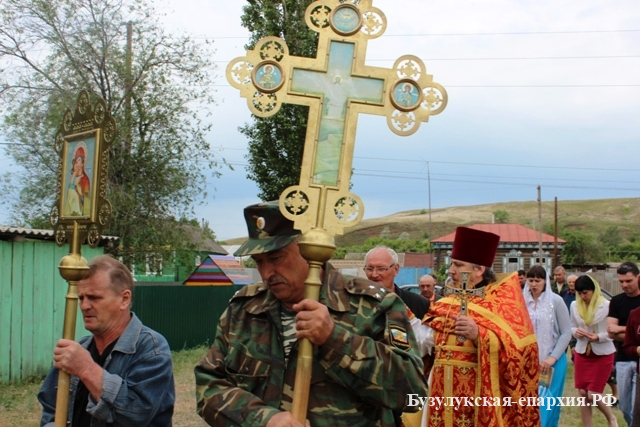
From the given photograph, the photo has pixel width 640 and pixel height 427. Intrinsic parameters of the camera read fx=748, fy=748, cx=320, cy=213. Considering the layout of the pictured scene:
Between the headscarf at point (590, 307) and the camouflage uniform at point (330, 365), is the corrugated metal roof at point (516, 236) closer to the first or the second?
the headscarf at point (590, 307)

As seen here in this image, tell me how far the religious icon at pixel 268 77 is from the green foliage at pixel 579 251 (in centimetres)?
6395

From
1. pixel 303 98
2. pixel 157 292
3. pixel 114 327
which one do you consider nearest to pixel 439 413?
pixel 114 327

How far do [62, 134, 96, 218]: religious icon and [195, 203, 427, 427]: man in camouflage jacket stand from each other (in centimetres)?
152

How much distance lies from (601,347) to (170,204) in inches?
536

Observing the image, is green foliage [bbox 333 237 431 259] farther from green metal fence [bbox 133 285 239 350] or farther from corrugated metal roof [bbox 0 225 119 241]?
corrugated metal roof [bbox 0 225 119 241]

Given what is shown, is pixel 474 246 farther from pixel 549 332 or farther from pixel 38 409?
pixel 38 409

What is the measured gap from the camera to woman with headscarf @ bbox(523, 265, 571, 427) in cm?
781

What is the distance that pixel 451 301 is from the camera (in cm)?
616

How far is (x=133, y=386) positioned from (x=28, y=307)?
355 inches

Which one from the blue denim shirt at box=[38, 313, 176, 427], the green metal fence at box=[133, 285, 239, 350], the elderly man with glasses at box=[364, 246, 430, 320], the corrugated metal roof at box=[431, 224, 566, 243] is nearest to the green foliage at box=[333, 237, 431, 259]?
the corrugated metal roof at box=[431, 224, 566, 243]

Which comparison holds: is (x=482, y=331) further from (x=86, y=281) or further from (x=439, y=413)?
(x=86, y=281)

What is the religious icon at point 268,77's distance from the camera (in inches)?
126

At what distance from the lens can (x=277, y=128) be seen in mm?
20578

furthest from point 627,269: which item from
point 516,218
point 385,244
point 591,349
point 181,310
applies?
point 516,218
